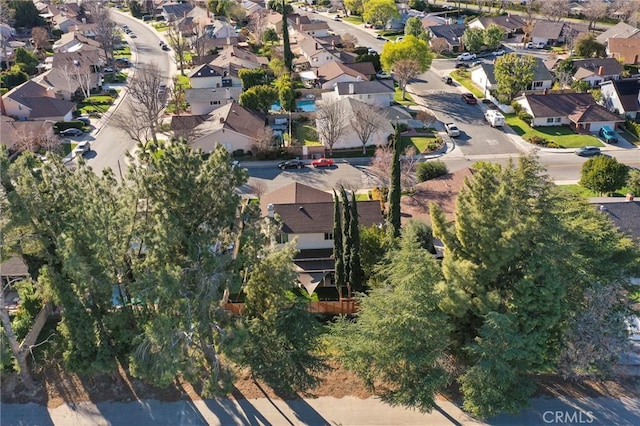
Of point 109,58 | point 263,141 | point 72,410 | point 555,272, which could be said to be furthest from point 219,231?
point 109,58

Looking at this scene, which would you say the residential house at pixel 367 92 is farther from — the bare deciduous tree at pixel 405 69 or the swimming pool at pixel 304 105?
the bare deciduous tree at pixel 405 69

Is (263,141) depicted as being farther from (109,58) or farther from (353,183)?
(109,58)

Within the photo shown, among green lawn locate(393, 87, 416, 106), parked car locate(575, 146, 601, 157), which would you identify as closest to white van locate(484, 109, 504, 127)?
parked car locate(575, 146, 601, 157)

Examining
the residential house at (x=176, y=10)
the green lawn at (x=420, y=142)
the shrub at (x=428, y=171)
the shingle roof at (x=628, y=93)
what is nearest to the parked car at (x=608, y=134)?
the shingle roof at (x=628, y=93)

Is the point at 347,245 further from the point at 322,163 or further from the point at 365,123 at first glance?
the point at 365,123

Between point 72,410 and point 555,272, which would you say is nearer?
point 555,272
